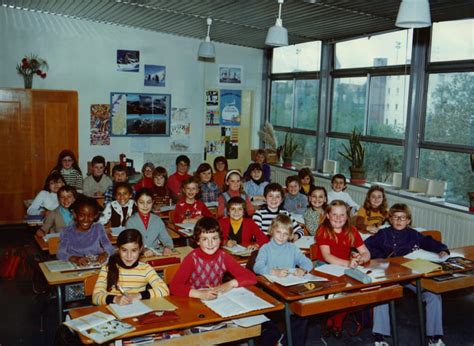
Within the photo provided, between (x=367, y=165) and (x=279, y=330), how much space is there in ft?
15.1

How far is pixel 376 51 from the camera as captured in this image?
791 cm

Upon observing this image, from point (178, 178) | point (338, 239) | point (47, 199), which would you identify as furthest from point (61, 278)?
point (178, 178)

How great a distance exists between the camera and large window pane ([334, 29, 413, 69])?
7363 mm

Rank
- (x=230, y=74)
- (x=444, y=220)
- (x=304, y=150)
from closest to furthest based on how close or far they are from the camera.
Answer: (x=444, y=220) < (x=304, y=150) < (x=230, y=74)

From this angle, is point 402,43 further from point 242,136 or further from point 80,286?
point 80,286

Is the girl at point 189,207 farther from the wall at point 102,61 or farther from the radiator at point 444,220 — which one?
the wall at point 102,61

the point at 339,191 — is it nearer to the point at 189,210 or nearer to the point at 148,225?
the point at 189,210

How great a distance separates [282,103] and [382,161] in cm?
302

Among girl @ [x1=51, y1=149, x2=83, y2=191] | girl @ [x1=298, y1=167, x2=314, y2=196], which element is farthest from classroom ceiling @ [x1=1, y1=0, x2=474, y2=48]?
girl @ [x1=51, y1=149, x2=83, y2=191]

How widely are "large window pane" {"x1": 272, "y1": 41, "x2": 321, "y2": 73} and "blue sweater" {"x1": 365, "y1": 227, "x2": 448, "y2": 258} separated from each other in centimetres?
485

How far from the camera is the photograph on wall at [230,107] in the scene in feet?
33.9

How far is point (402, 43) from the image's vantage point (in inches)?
291

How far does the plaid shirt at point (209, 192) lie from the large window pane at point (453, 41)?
342 cm

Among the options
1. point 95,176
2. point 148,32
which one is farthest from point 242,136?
point 95,176
